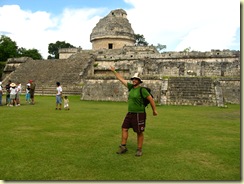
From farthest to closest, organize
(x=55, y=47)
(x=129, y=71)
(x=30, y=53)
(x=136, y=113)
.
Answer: (x=55, y=47) < (x=30, y=53) < (x=129, y=71) < (x=136, y=113)

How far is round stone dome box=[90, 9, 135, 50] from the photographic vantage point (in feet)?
109

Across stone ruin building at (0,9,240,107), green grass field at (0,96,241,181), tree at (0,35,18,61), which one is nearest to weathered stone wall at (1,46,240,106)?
stone ruin building at (0,9,240,107)

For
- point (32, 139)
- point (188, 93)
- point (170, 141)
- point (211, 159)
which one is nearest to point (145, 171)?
point (211, 159)

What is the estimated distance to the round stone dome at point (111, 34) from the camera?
1307 inches

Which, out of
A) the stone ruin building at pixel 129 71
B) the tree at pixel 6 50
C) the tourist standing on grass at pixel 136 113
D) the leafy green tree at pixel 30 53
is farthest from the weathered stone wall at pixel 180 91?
the leafy green tree at pixel 30 53

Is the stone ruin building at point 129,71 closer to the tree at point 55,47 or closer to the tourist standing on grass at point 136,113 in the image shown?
the tourist standing on grass at point 136,113

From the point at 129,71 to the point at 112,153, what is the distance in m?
19.7

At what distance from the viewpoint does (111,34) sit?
33000 millimetres

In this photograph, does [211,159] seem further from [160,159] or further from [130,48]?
[130,48]

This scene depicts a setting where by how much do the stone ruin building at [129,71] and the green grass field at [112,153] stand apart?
8.50m

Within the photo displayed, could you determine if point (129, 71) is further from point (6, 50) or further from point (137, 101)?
point (6, 50)

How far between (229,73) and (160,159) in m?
19.1

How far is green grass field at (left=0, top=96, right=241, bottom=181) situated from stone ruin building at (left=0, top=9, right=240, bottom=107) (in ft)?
27.9

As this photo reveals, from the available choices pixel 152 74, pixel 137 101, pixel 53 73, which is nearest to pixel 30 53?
pixel 53 73
